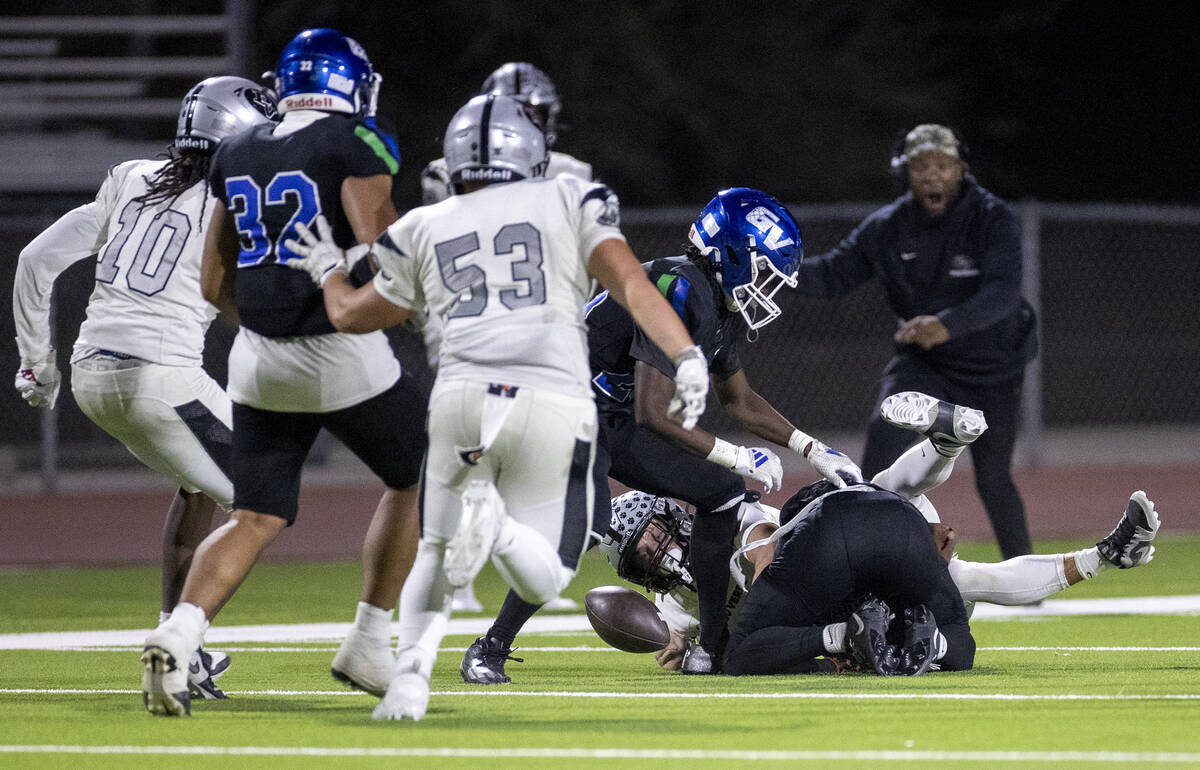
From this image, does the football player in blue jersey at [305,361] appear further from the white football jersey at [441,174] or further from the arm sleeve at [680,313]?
the white football jersey at [441,174]

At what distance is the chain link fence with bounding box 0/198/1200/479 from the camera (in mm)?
15477

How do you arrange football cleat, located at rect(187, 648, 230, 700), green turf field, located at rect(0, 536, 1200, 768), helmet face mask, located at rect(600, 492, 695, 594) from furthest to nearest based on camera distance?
1. helmet face mask, located at rect(600, 492, 695, 594)
2. football cleat, located at rect(187, 648, 230, 700)
3. green turf field, located at rect(0, 536, 1200, 768)

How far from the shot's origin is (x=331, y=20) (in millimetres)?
23016

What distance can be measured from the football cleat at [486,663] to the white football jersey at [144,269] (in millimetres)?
1402

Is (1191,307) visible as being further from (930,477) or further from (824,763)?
(824,763)

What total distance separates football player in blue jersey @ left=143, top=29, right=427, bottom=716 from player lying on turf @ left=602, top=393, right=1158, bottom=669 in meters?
1.34

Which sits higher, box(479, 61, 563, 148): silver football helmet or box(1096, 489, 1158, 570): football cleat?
box(479, 61, 563, 148): silver football helmet

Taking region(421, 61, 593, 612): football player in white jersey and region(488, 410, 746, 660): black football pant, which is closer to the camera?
region(488, 410, 746, 660): black football pant

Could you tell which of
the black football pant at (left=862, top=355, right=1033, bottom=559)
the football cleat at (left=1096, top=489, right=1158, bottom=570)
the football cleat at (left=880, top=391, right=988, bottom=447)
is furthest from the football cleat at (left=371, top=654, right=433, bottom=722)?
the black football pant at (left=862, top=355, right=1033, bottom=559)

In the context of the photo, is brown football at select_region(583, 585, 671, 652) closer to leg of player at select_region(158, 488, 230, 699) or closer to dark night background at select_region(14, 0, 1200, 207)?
leg of player at select_region(158, 488, 230, 699)

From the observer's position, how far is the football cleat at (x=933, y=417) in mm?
6699

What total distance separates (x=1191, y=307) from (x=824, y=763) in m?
17.7

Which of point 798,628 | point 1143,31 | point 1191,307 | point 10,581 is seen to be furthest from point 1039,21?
point 798,628

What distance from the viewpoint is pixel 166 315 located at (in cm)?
630
